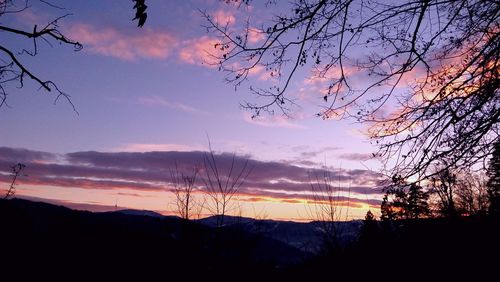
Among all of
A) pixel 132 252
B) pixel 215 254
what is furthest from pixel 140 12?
pixel 132 252

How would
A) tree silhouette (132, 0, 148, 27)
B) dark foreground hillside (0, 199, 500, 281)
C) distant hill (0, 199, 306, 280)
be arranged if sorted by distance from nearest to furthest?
tree silhouette (132, 0, 148, 27), dark foreground hillside (0, 199, 500, 281), distant hill (0, 199, 306, 280)

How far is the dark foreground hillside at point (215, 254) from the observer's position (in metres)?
8.02


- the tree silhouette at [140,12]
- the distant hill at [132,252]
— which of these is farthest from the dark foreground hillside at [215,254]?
the tree silhouette at [140,12]

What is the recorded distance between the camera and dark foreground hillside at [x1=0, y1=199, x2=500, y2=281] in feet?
26.3

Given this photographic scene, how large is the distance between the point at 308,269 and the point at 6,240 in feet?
30.6

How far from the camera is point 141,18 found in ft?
7.47

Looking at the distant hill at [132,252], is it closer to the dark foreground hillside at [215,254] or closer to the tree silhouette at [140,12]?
the dark foreground hillside at [215,254]

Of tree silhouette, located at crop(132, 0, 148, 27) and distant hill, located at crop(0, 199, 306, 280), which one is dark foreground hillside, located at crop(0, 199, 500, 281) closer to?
distant hill, located at crop(0, 199, 306, 280)

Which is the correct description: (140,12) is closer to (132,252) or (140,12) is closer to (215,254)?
(215,254)

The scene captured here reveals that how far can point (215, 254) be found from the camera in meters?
11.1

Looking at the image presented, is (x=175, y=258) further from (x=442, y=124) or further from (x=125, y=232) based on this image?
(x=442, y=124)

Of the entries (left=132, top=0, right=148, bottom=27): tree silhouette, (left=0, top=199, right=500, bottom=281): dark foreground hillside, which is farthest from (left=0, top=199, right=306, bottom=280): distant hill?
(left=132, top=0, right=148, bottom=27): tree silhouette

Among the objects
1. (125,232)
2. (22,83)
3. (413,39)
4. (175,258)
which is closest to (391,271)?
(413,39)

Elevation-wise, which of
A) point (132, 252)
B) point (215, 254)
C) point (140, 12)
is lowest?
point (132, 252)
